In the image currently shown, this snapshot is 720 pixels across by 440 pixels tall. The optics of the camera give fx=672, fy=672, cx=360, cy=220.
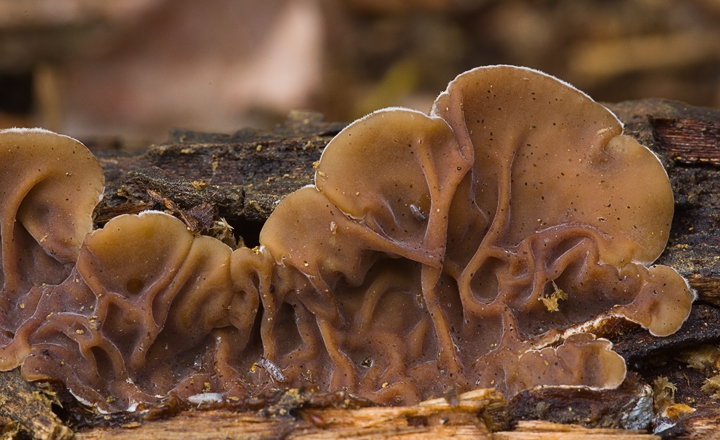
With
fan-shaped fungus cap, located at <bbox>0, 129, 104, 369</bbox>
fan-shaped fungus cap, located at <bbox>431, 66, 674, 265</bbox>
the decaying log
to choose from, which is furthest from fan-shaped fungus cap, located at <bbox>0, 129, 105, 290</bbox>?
fan-shaped fungus cap, located at <bbox>431, 66, 674, 265</bbox>

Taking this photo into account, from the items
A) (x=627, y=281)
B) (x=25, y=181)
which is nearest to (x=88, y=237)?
(x=25, y=181)

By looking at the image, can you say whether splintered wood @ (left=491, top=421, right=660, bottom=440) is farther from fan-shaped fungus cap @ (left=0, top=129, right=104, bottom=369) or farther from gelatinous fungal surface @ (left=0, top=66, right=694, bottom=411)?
fan-shaped fungus cap @ (left=0, top=129, right=104, bottom=369)

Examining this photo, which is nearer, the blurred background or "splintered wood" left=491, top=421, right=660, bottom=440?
"splintered wood" left=491, top=421, right=660, bottom=440

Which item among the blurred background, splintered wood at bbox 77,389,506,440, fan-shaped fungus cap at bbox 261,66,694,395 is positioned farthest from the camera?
the blurred background

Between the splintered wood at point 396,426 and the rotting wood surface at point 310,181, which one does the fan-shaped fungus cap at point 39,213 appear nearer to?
the rotting wood surface at point 310,181

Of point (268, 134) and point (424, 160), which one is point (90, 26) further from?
point (424, 160)

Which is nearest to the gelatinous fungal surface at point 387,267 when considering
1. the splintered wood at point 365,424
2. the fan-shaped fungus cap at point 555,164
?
the fan-shaped fungus cap at point 555,164
